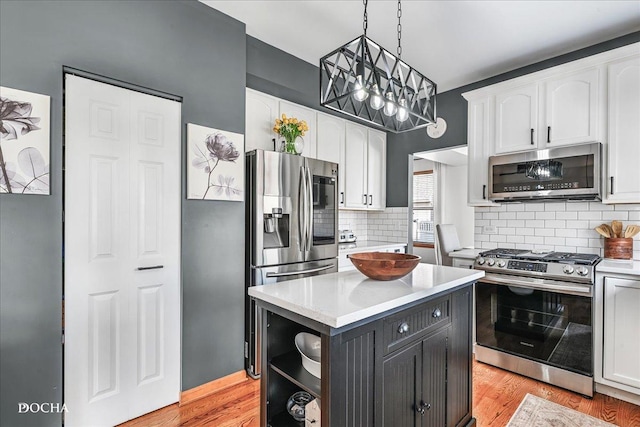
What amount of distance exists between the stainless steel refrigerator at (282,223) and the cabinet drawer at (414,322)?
52.6 inches

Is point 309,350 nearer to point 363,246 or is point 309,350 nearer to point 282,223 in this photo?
point 282,223

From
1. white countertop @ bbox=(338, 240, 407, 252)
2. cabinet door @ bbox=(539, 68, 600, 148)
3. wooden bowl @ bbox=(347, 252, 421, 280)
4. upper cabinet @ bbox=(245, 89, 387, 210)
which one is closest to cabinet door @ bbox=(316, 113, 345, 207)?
upper cabinet @ bbox=(245, 89, 387, 210)

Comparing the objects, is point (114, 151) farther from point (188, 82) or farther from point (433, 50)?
point (433, 50)

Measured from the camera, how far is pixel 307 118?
3.38 meters

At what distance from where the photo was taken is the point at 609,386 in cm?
229

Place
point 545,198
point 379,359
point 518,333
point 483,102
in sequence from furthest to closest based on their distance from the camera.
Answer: point 483,102, point 545,198, point 518,333, point 379,359

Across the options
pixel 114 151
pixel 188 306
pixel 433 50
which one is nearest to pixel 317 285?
pixel 188 306

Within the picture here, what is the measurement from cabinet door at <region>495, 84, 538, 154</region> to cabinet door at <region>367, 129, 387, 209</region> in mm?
1529

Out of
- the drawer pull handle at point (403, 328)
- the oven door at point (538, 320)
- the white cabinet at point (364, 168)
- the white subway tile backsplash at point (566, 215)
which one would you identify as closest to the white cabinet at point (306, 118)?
the white cabinet at point (364, 168)

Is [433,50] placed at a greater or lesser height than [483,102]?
greater

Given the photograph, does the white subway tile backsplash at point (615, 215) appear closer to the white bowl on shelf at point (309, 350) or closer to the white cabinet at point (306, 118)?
the white cabinet at point (306, 118)

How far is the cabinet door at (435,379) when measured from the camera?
59.9 inches

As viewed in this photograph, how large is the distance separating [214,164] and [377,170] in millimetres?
2508

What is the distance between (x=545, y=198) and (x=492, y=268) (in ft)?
2.87
